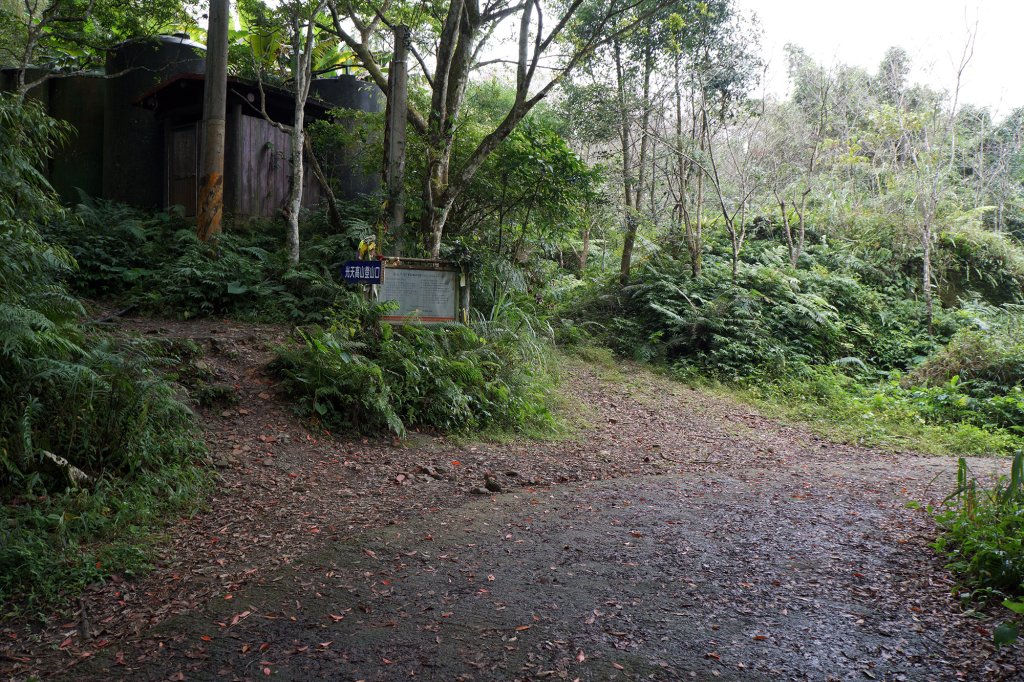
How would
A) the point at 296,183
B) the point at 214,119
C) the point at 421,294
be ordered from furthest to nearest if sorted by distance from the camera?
1. the point at 214,119
2. the point at 296,183
3. the point at 421,294

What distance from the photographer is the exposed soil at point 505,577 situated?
10.9 ft

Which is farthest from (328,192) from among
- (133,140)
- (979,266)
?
(979,266)

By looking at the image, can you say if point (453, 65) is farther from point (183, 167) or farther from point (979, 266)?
point (979, 266)

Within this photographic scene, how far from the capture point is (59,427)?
15.9ft

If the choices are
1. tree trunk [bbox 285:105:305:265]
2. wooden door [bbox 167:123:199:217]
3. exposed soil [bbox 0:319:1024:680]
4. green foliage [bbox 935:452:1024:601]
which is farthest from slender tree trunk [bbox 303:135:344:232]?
green foliage [bbox 935:452:1024:601]

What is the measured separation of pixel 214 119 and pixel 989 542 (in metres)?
11.9

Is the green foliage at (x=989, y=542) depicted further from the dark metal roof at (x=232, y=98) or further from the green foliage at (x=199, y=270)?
the dark metal roof at (x=232, y=98)

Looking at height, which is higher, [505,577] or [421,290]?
[421,290]

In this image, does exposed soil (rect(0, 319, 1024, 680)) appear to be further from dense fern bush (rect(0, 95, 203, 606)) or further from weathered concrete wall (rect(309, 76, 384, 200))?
weathered concrete wall (rect(309, 76, 384, 200))

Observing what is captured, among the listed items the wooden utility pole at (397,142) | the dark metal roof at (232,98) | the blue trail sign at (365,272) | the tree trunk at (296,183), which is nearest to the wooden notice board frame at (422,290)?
the blue trail sign at (365,272)

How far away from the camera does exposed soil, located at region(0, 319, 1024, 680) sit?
3.32 m

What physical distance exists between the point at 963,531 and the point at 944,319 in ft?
41.1

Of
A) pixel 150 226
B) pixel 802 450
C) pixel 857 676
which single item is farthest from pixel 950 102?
pixel 150 226

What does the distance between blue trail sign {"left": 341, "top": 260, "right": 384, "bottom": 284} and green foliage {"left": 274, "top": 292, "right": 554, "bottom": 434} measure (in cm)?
57
